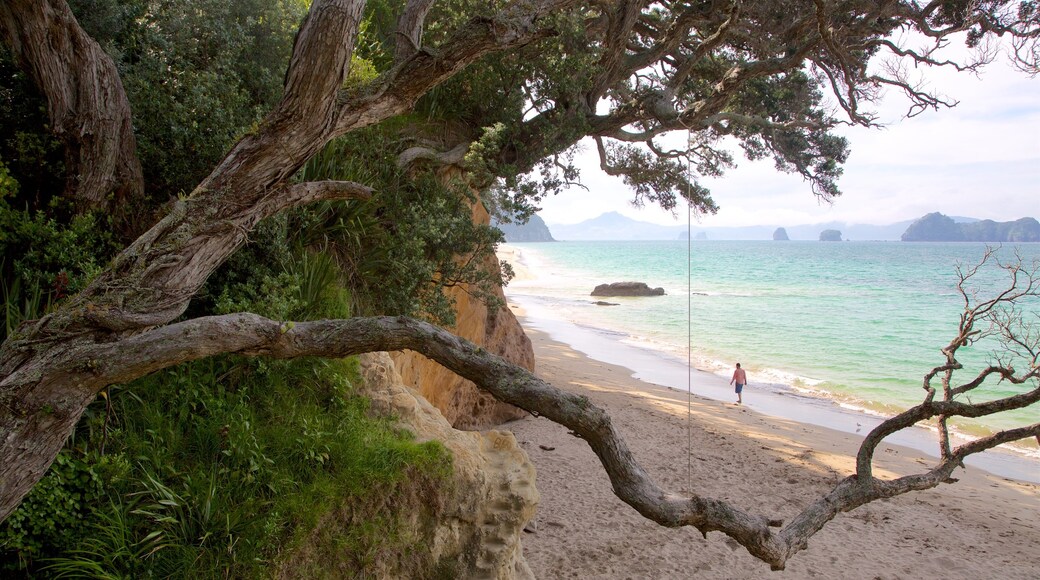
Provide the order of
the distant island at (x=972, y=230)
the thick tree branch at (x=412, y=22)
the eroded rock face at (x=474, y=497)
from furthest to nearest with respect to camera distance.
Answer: the distant island at (x=972, y=230) → the thick tree branch at (x=412, y=22) → the eroded rock face at (x=474, y=497)

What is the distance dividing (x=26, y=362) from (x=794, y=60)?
9.19m

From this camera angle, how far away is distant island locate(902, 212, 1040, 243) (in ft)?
258

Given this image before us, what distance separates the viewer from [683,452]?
9391 mm

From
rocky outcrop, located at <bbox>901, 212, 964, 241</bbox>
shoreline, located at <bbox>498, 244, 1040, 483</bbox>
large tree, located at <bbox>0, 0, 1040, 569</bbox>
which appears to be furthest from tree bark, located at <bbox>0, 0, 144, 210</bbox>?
rocky outcrop, located at <bbox>901, 212, 964, 241</bbox>

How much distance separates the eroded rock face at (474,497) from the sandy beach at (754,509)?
4.58 ft

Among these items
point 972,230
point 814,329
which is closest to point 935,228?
point 972,230

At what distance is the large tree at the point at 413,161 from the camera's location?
268cm

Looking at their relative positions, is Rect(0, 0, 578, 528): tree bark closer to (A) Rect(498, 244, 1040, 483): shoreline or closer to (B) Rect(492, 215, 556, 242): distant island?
(A) Rect(498, 244, 1040, 483): shoreline

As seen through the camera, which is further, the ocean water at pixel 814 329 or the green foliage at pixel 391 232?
the ocean water at pixel 814 329

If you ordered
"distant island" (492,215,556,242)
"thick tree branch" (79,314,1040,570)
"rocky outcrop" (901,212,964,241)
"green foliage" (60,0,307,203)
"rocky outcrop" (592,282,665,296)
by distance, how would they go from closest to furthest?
1. "thick tree branch" (79,314,1040,570)
2. "green foliage" (60,0,307,203)
3. "rocky outcrop" (592,282,665,296)
4. "rocky outcrop" (901,212,964,241)
5. "distant island" (492,215,556,242)

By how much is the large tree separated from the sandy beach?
1617 millimetres

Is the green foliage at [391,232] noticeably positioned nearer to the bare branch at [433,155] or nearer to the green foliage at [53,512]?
the bare branch at [433,155]

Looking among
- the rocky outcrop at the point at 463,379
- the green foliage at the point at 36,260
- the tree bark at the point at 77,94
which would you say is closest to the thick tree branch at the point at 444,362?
the green foliage at the point at 36,260

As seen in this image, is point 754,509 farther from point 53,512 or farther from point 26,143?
point 26,143
